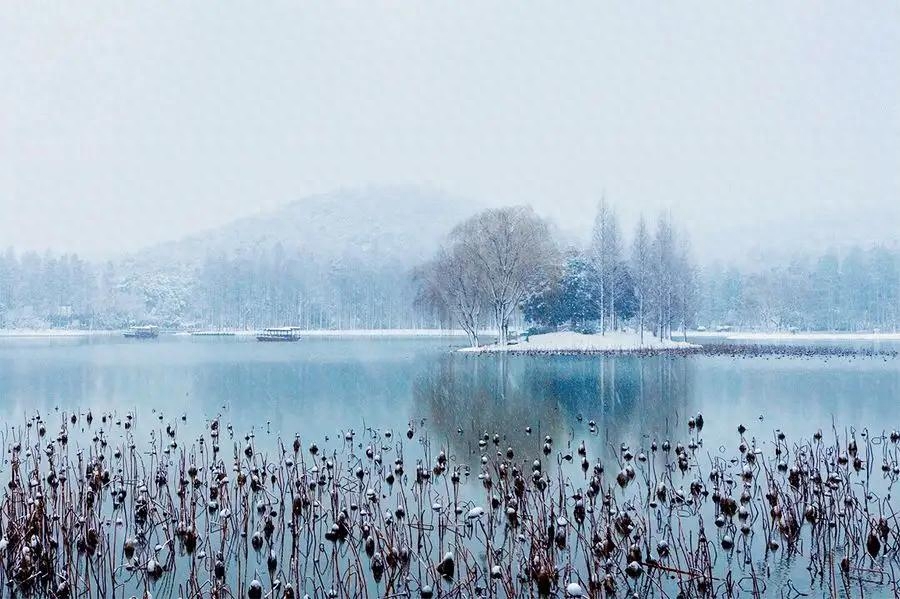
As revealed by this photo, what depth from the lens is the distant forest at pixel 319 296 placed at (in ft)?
354

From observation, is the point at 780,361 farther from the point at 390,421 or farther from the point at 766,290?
the point at 766,290

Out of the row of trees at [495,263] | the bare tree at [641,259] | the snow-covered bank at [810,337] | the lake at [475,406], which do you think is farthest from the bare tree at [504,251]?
the snow-covered bank at [810,337]

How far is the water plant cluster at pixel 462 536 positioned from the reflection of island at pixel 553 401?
110 inches

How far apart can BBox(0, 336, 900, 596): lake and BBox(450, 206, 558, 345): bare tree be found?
49.3 feet

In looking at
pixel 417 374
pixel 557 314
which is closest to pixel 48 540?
pixel 417 374

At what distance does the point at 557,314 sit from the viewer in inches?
2485

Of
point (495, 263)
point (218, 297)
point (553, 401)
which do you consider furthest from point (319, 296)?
point (553, 401)

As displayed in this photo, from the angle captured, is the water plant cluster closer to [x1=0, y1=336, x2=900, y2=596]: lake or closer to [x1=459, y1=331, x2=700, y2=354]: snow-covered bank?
[x1=0, y1=336, x2=900, y2=596]: lake

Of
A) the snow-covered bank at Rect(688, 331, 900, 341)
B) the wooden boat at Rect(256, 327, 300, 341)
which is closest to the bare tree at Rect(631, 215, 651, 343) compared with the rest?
the snow-covered bank at Rect(688, 331, 900, 341)

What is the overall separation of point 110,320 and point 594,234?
101606 millimetres

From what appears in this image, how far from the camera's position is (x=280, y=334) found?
88312mm

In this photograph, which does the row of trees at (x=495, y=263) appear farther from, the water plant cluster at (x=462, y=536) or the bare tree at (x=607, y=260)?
the water plant cluster at (x=462, y=536)

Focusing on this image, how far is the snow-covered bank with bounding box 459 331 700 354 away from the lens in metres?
50.5

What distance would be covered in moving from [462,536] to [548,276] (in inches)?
1895
